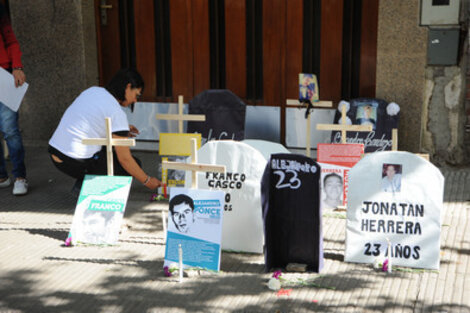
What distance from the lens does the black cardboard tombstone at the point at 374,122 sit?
6641 mm

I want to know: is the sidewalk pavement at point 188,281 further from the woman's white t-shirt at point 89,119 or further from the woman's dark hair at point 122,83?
the woman's dark hair at point 122,83

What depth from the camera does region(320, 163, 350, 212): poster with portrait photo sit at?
514 centimetres

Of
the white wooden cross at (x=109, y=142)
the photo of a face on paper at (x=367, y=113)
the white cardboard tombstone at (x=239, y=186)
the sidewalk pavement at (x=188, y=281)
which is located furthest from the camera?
the photo of a face on paper at (x=367, y=113)

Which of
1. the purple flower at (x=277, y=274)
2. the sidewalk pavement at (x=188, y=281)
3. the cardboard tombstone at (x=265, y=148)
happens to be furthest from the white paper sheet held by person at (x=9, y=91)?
the purple flower at (x=277, y=274)

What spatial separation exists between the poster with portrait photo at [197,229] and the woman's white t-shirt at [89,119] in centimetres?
126

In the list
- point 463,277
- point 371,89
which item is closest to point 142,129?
point 371,89

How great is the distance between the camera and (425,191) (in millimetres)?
4094

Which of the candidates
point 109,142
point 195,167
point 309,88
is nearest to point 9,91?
point 109,142

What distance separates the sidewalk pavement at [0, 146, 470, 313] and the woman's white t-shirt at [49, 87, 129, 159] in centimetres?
72

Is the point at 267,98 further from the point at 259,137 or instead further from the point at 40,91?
the point at 40,91

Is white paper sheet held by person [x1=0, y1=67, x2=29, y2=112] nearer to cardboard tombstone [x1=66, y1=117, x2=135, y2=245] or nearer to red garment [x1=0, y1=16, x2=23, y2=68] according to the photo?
red garment [x1=0, y1=16, x2=23, y2=68]

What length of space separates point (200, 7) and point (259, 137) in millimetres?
1731

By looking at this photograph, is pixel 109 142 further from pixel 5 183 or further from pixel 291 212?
pixel 5 183

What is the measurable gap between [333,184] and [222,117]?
6.06 feet
